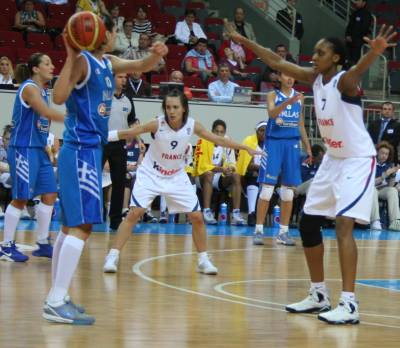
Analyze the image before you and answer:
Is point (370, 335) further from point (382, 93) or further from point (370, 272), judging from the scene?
point (382, 93)

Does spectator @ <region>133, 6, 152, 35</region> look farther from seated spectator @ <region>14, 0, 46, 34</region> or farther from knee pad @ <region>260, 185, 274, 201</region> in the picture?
knee pad @ <region>260, 185, 274, 201</region>

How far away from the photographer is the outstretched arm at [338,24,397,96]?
274 inches

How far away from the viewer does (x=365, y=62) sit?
22.9 feet

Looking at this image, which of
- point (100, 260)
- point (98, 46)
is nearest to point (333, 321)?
point (98, 46)

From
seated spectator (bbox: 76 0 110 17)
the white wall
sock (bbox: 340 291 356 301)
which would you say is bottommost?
sock (bbox: 340 291 356 301)

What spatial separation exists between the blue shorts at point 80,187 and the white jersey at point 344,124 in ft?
5.78

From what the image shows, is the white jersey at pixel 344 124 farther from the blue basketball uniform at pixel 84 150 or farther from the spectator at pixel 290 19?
the spectator at pixel 290 19

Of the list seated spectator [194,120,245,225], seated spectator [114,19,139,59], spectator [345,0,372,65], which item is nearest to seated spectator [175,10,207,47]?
seated spectator [114,19,139,59]

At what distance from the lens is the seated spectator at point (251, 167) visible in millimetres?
16125

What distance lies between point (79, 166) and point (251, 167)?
9503mm

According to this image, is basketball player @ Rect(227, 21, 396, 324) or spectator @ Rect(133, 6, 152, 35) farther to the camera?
spectator @ Rect(133, 6, 152, 35)

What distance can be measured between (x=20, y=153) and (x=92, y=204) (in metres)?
3.26

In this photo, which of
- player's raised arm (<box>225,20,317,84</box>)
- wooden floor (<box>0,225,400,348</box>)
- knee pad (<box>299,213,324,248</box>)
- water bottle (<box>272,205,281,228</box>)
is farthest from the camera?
water bottle (<box>272,205,281,228</box>)

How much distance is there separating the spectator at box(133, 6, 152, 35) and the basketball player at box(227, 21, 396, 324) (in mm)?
12222
